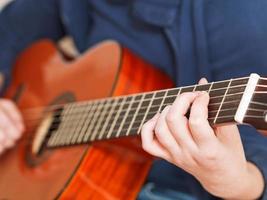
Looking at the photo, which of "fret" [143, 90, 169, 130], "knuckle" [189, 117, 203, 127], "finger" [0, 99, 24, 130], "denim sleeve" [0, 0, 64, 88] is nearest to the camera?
"knuckle" [189, 117, 203, 127]

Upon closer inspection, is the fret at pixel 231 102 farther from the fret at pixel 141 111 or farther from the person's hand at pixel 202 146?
the fret at pixel 141 111

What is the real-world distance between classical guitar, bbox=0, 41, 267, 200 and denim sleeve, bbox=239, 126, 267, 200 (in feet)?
0.48

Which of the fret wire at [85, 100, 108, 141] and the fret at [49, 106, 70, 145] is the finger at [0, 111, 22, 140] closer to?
the fret at [49, 106, 70, 145]

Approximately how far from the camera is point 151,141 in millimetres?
625

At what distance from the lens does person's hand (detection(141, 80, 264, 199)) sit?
555 mm

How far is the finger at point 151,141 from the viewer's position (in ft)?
2.03

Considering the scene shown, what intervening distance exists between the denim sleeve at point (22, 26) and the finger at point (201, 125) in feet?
2.19

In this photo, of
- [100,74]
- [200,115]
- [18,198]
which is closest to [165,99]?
[200,115]

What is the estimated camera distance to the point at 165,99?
656 millimetres

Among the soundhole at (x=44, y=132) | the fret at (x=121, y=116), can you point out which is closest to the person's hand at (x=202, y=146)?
the fret at (x=121, y=116)

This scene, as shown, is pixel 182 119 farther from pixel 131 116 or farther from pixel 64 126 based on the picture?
pixel 64 126

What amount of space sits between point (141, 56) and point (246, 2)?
0.25 meters

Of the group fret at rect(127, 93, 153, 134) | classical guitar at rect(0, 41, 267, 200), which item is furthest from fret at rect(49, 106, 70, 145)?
fret at rect(127, 93, 153, 134)

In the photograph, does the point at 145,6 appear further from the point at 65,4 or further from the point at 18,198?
the point at 18,198
